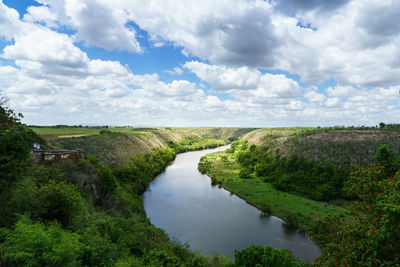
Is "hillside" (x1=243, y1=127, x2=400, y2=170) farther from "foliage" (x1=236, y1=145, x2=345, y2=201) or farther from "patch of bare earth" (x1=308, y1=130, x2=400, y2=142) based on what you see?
"foliage" (x1=236, y1=145, x2=345, y2=201)

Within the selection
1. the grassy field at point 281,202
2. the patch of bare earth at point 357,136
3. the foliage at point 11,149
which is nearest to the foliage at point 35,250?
the foliage at point 11,149

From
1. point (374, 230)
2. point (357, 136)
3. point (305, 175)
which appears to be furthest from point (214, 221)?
point (357, 136)

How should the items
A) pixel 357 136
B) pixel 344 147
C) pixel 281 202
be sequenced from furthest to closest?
pixel 357 136, pixel 344 147, pixel 281 202

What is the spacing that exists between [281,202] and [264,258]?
43.4 metres

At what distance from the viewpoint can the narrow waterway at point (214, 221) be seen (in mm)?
37391

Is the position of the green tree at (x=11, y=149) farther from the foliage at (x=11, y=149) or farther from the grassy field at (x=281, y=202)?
the grassy field at (x=281, y=202)

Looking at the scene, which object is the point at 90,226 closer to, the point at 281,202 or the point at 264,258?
the point at 264,258

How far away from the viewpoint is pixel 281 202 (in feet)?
186

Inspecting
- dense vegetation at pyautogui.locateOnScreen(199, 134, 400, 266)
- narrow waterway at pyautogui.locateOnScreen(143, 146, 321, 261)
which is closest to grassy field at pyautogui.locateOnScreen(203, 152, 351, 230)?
dense vegetation at pyautogui.locateOnScreen(199, 134, 400, 266)

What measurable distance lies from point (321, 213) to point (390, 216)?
48.3 metres

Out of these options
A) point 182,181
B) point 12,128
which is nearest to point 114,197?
point 12,128

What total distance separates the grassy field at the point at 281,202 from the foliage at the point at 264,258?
29.1 metres

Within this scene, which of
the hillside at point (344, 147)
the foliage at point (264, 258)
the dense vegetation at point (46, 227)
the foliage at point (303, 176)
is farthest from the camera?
the hillside at point (344, 147)

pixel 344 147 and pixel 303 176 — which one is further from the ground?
pixel 344 147
